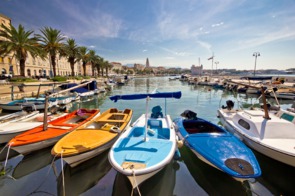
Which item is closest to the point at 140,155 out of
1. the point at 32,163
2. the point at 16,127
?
the point at 32,163

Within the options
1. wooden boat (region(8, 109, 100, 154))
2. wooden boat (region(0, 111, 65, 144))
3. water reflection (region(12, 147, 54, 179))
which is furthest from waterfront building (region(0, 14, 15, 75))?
water reflection (region(12, 147, 54, 179))

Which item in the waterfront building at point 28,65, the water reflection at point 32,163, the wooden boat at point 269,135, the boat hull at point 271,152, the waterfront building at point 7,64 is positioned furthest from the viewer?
the waterfront building at point 28,65

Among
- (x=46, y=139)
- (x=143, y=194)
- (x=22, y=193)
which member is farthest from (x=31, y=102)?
(x=143, y=194)

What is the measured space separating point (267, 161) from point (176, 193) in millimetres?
4810

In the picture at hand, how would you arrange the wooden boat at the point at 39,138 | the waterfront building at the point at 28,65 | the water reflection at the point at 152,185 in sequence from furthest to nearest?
the waterfront building at the point at 28,65 → the wooden boat at the point at 39,138 → the water reflection at the point at 152,185

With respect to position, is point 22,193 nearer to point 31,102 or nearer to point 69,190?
point 69,190

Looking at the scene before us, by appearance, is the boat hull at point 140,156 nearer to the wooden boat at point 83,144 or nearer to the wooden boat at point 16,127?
the wooden boat at point 83,144

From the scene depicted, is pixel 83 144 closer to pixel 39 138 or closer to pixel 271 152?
pixel 39 138

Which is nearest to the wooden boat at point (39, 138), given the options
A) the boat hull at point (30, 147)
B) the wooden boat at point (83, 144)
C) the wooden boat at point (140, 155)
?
the boat hull at point (30, 147)

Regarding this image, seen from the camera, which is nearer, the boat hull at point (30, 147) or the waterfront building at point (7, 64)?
the boat hull at point (30, 147)

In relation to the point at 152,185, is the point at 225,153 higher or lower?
higher

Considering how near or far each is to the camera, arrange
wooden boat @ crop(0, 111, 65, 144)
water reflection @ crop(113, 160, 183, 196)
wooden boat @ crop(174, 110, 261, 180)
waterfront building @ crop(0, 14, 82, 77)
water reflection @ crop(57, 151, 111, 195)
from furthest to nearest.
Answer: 1. waterfront building @ crop(0, 14, 82, 77)
2. wooden boat @ crop(0, 111, 65, 144)
3. water reflection @ crop(57, 151, 111, 195)
4. water reflection @ crop(113, 160, 183, 196)
5. wooden boat @ crop(174, 110, 261, 180)

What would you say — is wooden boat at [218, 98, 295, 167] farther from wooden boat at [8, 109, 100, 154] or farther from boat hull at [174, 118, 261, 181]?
wooden boat at [8, 109, 100, 154]

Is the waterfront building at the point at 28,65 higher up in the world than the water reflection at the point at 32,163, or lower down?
higher up
